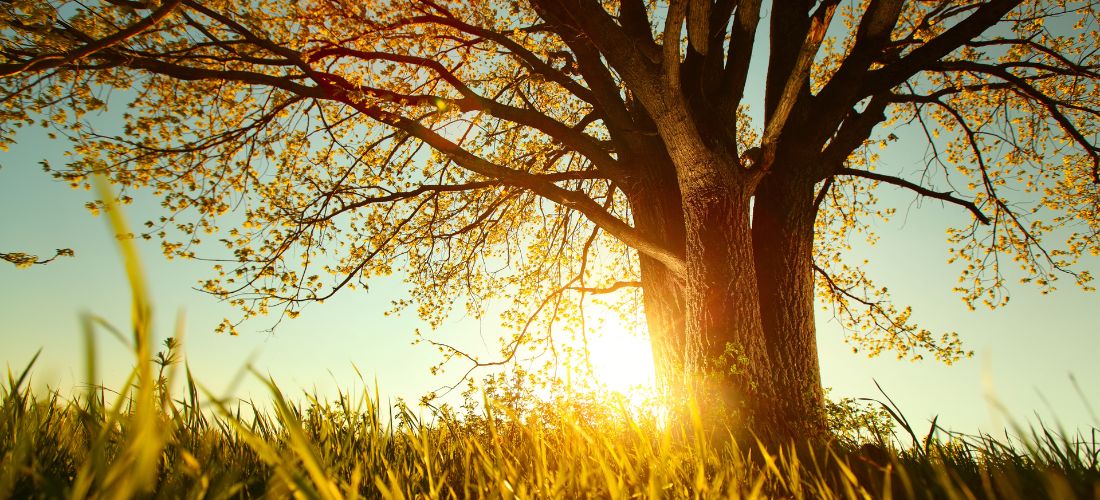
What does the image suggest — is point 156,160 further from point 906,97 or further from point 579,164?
point 906,97

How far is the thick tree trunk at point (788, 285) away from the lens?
15.9ft

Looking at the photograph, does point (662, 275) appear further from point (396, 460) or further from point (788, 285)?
point (396, 460)

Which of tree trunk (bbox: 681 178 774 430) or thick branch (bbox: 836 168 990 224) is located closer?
tree trunk (bbox: 681 178 774 430)

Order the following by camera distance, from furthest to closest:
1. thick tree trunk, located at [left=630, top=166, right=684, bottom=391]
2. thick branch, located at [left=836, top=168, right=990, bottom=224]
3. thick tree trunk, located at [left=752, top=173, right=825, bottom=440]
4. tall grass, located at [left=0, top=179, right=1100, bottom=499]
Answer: thick branch, located at [left=836, top=168, right=990, bottom=224], thick tree trunk, located at [left=630, top=166, right=684, bottom=391], thick tree trunk, located at [left=752, top=173, right=825, bottom=440], tall grass, located at [left=0, top=179, right=1100, bottom=499]

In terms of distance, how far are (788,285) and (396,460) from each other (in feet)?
15.0

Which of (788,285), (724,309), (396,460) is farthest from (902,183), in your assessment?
(396,460)

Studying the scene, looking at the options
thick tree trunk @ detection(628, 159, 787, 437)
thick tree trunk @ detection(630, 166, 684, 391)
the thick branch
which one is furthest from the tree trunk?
the thick branch

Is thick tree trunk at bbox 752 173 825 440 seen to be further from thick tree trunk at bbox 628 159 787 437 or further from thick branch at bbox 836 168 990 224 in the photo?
thick branch at bbox 836 168 990 224

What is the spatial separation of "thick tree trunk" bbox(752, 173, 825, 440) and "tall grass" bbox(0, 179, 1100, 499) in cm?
196

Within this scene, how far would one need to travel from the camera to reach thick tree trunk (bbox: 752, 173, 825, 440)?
4832 mm

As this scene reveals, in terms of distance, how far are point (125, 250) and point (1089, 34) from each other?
436 inches

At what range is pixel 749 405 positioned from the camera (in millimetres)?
4137

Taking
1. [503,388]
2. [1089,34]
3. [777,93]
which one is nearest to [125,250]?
[503,388]

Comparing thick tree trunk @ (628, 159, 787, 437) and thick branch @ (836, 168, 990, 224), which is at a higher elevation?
thick branch @ (836, 168, 990, 224)
